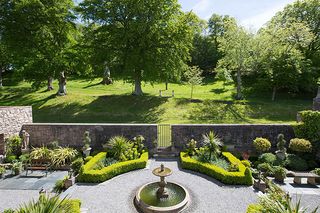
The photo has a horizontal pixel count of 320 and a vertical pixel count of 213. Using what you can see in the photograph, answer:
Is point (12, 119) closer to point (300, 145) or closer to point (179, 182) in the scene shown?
point (179, 182)

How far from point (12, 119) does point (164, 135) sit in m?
9.75

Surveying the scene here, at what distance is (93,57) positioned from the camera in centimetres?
2569

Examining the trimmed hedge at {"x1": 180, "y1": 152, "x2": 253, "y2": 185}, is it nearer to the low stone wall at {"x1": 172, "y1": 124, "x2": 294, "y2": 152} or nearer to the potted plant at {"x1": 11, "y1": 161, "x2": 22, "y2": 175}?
the low stone wall at {"x1": 172, "y1": 124, "x2": 294, "y2": 152}

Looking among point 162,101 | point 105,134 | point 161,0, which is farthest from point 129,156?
point 161,0

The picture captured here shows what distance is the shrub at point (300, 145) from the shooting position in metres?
13.4

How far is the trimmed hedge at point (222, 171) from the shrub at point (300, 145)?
12.0ft

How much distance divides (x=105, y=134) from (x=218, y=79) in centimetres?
2898

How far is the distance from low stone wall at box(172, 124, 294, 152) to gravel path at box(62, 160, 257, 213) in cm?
279

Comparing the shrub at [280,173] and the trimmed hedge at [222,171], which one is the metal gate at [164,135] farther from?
the shrub at [280,173]

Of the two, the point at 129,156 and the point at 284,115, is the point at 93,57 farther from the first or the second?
the point at 284,115

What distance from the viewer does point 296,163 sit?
43.3 ft

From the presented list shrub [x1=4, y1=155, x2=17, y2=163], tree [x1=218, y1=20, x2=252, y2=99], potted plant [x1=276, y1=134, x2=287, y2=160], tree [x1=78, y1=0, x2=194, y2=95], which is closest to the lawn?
tree [x1=78, y1=0, x2=194, y2=95]

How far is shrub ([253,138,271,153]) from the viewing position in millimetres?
13875

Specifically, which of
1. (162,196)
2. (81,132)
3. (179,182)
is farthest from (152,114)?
(162,196)
